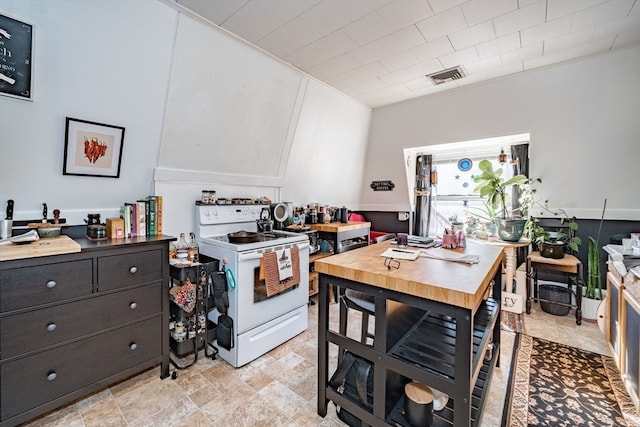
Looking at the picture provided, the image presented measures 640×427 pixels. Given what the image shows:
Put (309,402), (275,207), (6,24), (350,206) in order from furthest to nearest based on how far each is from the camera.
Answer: (350,206), (275,207), (309,402), (6,24)

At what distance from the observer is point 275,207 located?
3172 mm

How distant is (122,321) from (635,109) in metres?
4.82

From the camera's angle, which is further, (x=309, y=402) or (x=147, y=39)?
(x=147, y=39)

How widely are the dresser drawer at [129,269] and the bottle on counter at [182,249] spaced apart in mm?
288

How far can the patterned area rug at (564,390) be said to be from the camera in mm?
1632

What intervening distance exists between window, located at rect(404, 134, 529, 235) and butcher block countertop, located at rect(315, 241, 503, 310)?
274 centimetres

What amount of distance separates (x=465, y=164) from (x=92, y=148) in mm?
4424

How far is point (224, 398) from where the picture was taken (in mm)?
1819

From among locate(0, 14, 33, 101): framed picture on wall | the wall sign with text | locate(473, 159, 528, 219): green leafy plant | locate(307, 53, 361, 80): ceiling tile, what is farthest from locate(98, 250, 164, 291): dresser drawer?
the wall sign with text

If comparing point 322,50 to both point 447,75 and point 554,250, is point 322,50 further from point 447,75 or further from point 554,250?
point 554,250

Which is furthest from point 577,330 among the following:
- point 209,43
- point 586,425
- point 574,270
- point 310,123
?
point 209,43

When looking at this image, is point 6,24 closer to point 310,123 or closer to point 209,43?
point 209,43

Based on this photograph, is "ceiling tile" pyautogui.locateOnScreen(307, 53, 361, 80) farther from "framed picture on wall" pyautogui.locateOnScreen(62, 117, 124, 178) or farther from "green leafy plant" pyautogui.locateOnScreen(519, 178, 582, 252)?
"green leafy plant" pyautogui.locateOnScreen(519, 178, 582, 252)

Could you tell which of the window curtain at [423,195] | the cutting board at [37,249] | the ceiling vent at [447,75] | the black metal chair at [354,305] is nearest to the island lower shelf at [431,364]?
the black metal chair at [354,305]
